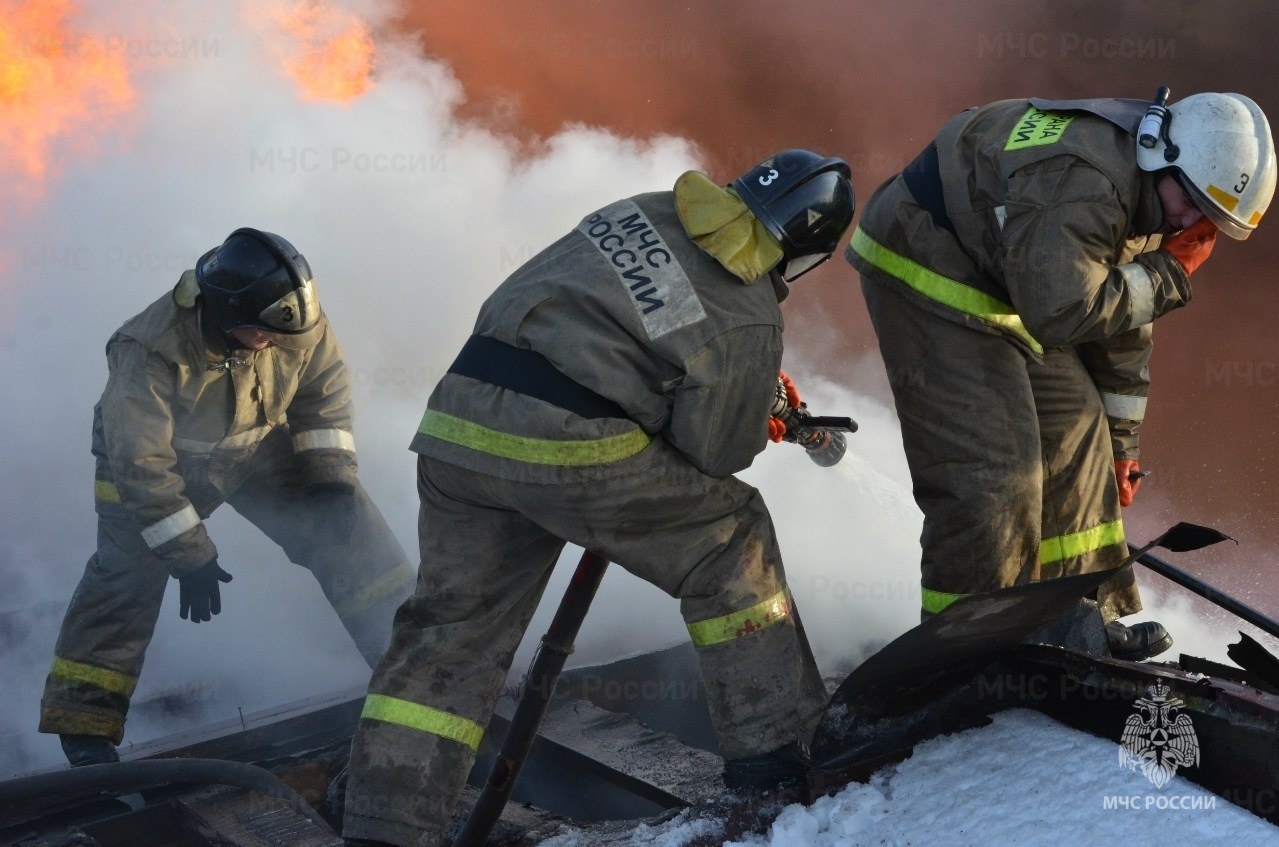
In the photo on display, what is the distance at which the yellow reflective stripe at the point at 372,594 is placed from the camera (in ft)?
14.2

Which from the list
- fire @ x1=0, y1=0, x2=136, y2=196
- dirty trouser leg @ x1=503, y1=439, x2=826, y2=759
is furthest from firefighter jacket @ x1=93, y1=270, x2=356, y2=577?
fire @ x1=0, y1=0, x2=136, y2=196

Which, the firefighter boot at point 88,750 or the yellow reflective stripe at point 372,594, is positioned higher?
the yellow reflective stripe at point 372,594

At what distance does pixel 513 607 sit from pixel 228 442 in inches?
77.0

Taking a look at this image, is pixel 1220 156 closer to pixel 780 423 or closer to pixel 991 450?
pixel 991 450

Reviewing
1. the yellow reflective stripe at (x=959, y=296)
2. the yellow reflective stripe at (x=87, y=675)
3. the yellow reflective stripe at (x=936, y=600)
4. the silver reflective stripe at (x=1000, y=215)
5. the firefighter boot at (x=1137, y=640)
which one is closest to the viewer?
the silver reflective stripe at (x=1000, y=215)

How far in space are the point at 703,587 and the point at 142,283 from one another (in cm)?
511

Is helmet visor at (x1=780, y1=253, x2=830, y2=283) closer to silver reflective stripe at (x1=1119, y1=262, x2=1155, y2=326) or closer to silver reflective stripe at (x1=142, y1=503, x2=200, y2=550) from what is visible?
silver reflective stripe at (x1=1119, y1=262, x2=1155, y2=326)

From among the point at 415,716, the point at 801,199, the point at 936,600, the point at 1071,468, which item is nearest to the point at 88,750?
the point at 415,716

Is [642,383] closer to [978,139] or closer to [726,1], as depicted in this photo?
[978,139]

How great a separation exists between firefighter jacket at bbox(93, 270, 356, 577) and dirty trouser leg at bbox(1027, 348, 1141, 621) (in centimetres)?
268

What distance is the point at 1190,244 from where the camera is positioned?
297 cm

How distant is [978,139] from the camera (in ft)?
9.92

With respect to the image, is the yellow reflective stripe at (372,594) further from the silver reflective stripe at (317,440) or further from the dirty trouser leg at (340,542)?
the silver reflective stripe at (317,440)

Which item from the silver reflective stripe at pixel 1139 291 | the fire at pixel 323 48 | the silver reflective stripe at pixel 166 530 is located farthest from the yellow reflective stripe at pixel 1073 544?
the fire at pixel 323 48
